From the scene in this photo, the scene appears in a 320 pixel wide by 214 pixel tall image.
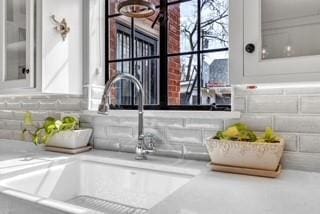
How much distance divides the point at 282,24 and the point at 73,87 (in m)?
1.15

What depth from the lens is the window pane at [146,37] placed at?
1.55 metres

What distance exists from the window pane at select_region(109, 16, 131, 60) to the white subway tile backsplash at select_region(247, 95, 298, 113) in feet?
2.90

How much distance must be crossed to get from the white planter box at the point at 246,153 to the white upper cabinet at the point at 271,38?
0.79 feet

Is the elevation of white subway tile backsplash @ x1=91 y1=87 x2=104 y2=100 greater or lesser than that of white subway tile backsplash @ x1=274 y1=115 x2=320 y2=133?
greater

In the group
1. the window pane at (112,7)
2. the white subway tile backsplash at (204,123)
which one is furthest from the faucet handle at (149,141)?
the window pane at (112,7)

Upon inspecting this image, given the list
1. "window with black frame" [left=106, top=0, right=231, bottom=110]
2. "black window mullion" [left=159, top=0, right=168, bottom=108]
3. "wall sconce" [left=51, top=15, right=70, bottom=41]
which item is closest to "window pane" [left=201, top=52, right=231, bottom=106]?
A: "window with black frame" [left=106, top=0, right=231, bottom=110]

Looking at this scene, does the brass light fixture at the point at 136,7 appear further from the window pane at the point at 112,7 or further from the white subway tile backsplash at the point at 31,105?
the white subway tile backsplash at the point at 31,105

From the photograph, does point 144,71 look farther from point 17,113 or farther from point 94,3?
point 17,113

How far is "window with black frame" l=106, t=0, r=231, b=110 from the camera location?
137cm

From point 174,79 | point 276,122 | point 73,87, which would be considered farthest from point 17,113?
point 276,122

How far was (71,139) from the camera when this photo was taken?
142 centimetres

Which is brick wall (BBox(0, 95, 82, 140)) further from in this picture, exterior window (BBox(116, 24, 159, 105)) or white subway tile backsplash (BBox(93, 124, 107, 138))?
exterior window (BBox(116, 24, 159, 105))

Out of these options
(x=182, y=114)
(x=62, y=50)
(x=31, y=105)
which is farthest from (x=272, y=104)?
(x=31, y=105)

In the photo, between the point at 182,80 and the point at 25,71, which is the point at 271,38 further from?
the point at 25,71
